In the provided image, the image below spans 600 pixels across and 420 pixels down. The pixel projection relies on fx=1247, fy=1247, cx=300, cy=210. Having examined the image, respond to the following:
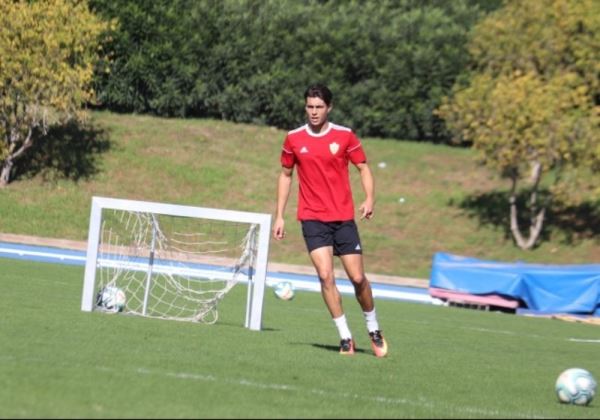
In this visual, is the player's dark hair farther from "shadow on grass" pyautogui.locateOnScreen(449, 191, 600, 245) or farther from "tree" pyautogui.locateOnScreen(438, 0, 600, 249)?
"shadow on grass" pyautogui.locateOnScreen(449, 191, 600, 245)

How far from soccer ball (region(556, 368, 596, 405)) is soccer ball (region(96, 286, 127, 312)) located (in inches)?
231

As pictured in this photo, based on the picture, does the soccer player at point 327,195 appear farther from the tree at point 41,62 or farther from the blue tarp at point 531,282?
the tree at point 41,62

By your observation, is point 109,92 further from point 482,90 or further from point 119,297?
point 119,297

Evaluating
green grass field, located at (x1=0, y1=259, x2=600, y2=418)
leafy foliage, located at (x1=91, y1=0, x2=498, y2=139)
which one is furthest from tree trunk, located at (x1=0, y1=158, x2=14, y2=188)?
green grass field, located at (x1=0, y1=259, x2=600, y2=418)

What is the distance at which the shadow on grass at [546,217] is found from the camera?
34.7m

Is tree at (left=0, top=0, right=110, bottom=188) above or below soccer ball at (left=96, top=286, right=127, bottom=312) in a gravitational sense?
above

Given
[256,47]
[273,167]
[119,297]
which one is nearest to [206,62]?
[256,47]

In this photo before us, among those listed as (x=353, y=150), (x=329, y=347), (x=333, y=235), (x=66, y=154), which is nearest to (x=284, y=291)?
(x=329, y=347)

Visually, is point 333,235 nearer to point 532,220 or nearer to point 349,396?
point 349,396

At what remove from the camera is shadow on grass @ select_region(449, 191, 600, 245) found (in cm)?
3469

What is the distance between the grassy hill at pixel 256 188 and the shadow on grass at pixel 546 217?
0.04 metres

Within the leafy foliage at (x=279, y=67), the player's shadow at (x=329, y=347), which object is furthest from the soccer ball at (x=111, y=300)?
the leafy foliage at (x=279, y=67)

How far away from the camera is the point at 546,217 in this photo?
35750 mm

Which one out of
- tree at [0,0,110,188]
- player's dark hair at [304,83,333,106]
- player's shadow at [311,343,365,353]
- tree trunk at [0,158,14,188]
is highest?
tree at [0,0,110,188]
